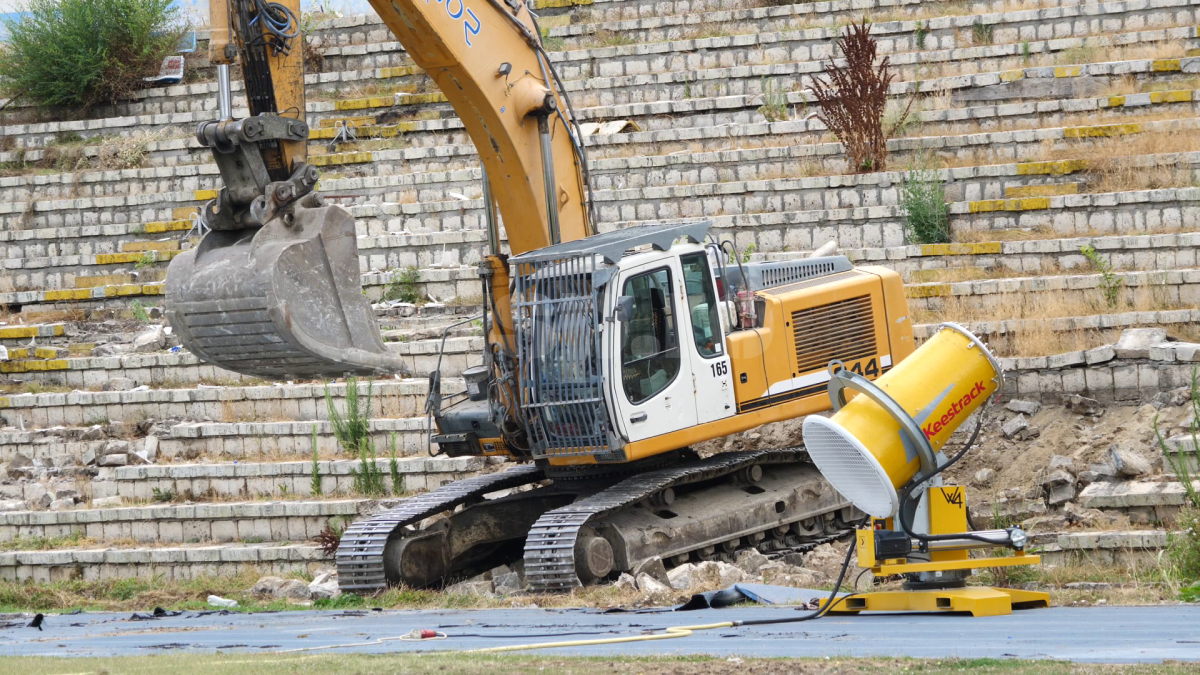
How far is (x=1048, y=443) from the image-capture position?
1270 cm

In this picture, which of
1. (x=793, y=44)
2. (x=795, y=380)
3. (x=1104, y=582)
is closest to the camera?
(x=1104, y=582)

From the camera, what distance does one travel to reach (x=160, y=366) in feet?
54.3

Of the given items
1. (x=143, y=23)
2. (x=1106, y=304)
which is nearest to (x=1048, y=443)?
(x=1106, y=304)

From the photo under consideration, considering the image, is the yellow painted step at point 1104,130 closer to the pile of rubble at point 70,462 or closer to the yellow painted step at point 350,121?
the yellow painted step at point 350,121

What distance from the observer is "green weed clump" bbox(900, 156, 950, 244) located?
1612 cm

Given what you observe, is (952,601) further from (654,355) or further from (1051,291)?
(1051,291)

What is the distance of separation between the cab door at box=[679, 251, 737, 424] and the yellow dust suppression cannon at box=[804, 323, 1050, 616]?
2346 millimetres

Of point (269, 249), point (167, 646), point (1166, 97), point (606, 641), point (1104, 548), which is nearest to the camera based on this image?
point (269, 249)

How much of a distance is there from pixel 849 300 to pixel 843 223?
5281 millimetres

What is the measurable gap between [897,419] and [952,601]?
1064mm

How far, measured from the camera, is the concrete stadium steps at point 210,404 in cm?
1501

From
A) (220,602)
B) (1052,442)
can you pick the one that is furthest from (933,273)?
(220,602)

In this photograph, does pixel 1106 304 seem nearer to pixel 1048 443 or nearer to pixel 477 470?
pixel 1048 443

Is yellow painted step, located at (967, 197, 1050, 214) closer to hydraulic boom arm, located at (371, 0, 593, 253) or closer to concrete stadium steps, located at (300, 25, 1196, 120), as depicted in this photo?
concrete stadium steps, located at (300, 25, 1196, 120)
